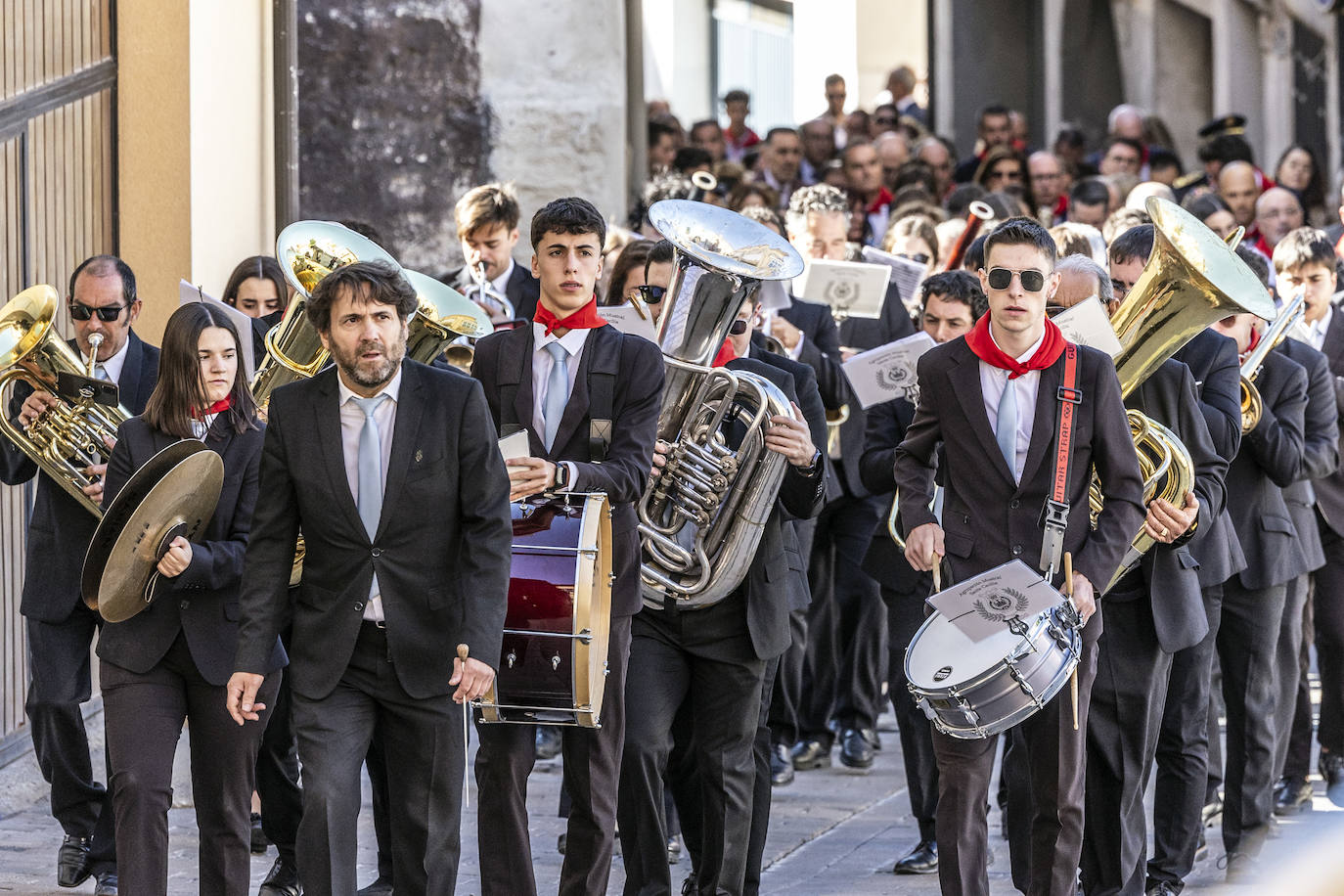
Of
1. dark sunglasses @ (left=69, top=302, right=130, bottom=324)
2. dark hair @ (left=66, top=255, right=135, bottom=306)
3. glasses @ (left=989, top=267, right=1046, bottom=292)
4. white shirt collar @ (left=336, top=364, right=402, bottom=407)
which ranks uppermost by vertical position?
dark hair @ (left=66, top=255, right=135, bottom=306)

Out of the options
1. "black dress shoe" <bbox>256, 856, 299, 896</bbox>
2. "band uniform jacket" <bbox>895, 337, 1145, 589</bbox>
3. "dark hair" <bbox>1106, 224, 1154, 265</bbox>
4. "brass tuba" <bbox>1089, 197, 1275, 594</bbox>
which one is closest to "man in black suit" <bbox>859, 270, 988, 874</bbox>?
"dark hair" <bbox>1106, 224, 1154, 265</bbox>

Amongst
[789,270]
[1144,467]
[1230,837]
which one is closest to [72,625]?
[789,270]

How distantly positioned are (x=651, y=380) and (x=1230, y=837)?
2857mm

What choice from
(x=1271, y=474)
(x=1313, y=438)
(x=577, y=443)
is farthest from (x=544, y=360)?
(x=1313, y=438)

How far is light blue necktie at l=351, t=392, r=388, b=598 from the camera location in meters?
5.19

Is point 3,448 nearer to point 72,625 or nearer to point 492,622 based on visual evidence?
point 72,625

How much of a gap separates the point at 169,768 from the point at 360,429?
47.9 inches

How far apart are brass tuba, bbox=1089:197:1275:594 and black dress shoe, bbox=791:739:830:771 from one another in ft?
9.83

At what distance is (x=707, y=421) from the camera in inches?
242

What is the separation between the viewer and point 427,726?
5.24m

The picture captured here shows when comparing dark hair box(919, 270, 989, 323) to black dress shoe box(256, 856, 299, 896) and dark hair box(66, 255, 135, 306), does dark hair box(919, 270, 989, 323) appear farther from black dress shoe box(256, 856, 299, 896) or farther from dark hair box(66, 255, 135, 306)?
black dress shoe box(256, 856, 299, 896)

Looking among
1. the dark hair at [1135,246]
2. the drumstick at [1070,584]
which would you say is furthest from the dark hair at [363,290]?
the dark hair at [1135,246]

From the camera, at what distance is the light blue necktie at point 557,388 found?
19.2ft

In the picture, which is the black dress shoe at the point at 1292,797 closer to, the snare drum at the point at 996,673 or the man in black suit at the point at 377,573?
the snare drum at the point at 996,673
